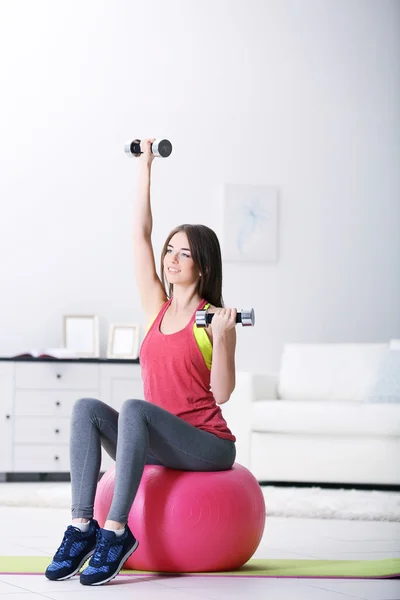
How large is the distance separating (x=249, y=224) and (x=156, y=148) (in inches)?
139

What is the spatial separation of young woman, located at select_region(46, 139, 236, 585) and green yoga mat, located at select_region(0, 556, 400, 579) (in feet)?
0.79

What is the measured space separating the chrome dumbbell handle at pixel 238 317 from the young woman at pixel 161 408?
17 millimetres

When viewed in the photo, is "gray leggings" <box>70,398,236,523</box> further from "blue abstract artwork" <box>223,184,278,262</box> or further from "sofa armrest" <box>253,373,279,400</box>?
"blue abstract artwork" <box>223,184,278,262</box>

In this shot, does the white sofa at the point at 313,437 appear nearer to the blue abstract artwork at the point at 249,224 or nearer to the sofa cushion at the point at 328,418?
the sofa cushion at the point at 328,418

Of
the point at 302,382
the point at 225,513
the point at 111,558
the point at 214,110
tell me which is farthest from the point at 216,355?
the point at 214,110

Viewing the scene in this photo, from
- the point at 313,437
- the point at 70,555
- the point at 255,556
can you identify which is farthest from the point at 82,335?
the point at 70,555

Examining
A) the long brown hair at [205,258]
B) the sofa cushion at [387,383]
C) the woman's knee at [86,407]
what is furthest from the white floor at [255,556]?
the sofa cushion at [387,383]

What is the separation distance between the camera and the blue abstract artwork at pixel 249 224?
6379 millimetres

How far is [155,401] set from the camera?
2.74 meters

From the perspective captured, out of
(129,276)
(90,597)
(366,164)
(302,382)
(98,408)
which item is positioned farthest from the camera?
(366,164)

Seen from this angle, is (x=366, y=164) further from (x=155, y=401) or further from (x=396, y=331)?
(x=155, y=401)

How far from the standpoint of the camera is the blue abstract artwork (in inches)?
251

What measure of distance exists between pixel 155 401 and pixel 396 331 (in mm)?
4091

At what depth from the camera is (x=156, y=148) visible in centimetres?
290
